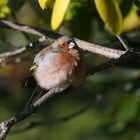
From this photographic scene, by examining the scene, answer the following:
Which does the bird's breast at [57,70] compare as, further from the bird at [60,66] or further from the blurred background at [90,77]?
the blurred background at [90,77]

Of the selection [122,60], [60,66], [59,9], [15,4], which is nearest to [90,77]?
[60,66]

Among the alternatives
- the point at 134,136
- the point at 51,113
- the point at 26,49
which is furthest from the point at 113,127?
the point at 51,113

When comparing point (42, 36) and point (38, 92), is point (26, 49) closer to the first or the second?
point (42, 36)

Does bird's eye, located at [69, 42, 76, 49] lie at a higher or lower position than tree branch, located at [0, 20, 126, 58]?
lower

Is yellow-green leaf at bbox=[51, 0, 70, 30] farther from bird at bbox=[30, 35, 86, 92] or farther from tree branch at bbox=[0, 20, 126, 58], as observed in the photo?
bird at bbox=[30, 35, 86, 92]

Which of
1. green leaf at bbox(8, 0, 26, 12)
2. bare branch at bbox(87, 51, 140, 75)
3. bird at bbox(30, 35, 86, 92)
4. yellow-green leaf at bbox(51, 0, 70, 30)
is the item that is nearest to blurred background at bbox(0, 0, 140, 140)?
green leaf at bbox(8, 0, 26, 12)
